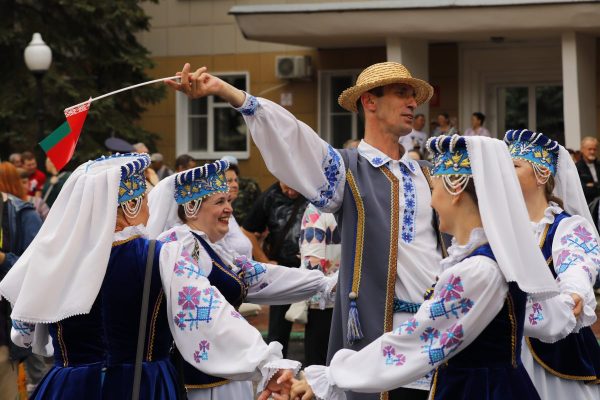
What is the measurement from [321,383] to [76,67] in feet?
55.5

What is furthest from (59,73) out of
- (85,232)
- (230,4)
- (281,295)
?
(85,232)

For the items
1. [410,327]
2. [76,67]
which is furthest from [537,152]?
[76,67]

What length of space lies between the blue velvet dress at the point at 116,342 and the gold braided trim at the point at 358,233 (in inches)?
46.3

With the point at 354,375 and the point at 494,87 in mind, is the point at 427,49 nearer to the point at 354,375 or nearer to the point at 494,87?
the point at 494,87

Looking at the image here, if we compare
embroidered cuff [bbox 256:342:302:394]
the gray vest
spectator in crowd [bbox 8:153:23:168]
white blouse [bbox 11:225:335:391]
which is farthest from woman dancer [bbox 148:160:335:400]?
spectator in crowd [bbox 8:153:23:168]

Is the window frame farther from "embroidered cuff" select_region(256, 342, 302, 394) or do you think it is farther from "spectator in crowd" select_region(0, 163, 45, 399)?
"embroidered cuff" select_region(256, 342, 302, 394)

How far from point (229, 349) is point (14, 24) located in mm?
16650

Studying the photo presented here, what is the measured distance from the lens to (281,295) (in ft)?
21.9

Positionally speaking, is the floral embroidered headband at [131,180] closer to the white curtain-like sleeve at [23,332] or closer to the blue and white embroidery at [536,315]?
the white curtain-like sleeve at [23,332]

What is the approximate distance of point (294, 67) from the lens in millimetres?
21688

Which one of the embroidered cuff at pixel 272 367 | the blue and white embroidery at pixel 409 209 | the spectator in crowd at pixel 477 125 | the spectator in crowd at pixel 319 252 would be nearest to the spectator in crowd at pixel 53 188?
the spectator in crowd at pixel 319 252

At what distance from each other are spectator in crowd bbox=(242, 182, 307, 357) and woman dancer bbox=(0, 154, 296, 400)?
4944 mm

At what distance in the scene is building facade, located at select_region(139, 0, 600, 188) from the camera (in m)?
18.7

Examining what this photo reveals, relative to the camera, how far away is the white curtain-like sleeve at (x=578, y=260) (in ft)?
18.9
